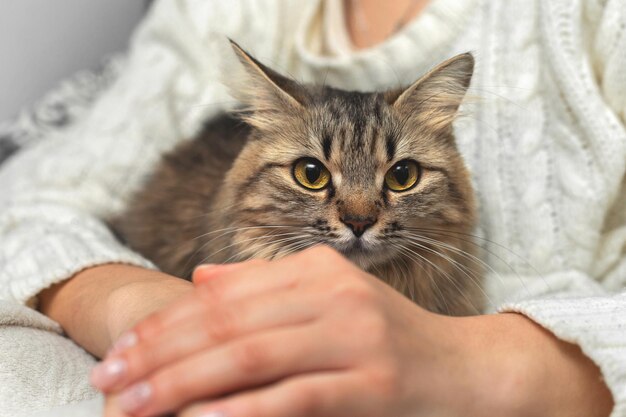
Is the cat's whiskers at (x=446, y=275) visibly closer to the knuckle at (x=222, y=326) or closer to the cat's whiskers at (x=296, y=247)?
the cat's whiskers at (x=296, y=247)

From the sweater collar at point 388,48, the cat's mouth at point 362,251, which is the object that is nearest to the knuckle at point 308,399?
the cat's mouth at point 362,251

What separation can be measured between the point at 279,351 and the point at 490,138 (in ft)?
3.15

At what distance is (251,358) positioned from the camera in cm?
67

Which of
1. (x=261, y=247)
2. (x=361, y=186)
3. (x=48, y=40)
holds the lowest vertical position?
(x=261, y=247)

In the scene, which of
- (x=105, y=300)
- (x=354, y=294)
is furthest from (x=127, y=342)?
(x=105, y=300)

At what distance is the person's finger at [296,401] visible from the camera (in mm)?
657

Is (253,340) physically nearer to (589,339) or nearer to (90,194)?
(589,339)

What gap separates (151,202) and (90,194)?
0.51 ft

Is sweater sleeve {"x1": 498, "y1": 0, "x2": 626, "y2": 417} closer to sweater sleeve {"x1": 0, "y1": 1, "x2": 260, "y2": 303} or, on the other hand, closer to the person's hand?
the person's hand

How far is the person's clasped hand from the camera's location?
0.67 m

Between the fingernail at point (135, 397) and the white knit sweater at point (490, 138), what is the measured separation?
643 mm

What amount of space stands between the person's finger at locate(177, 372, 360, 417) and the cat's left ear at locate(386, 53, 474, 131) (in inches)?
26.3

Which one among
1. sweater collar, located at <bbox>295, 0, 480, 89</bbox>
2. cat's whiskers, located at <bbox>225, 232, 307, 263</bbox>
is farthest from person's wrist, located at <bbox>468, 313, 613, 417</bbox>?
sweater collar, located at <bbox>295, 0, 480, 89</bbox>

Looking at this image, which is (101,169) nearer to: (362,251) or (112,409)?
(362,251)
